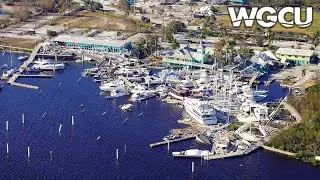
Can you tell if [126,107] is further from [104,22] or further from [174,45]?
[104,22]

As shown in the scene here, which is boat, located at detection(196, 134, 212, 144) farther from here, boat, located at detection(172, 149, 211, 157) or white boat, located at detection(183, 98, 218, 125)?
white boat, located at detection(183, 98, 218, 125)

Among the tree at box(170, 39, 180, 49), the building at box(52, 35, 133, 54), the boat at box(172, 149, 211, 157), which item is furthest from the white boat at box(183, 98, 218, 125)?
the tree at box(170, 39, 180, 49)

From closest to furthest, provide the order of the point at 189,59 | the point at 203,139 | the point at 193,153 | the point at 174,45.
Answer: the point at 193,153 < the point at 203,139 < the point at 189,59 < the point at 174,45

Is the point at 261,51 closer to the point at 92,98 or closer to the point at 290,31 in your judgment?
the point at 290,31

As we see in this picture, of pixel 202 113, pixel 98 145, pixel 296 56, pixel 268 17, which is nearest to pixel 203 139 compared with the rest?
pixel 202 113

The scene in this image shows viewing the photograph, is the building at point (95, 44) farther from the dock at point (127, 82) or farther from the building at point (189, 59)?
the dock at point (127, 82)

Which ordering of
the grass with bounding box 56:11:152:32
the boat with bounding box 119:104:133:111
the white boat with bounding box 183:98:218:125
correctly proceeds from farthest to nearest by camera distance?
the grass with bounding box 56:11:152:32, the boat with bounding box 119:104:133:111, the white boat with bounding box 183:98:218:125

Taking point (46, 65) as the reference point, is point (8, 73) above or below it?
below
